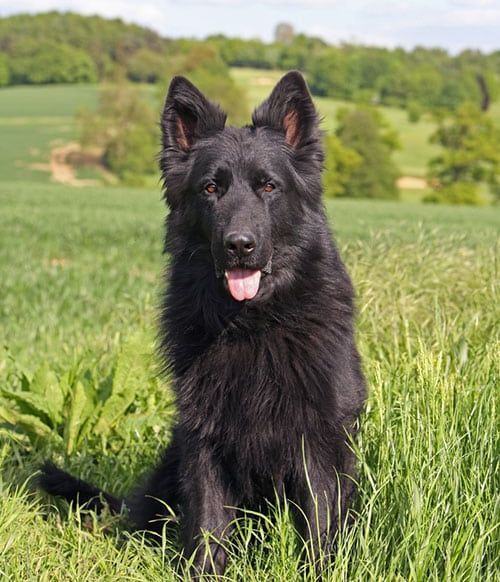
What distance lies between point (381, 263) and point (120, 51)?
93.6 m

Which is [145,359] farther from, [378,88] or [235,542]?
[378,88]

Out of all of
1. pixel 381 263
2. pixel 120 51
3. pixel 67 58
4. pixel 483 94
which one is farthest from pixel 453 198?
pixel 381 263

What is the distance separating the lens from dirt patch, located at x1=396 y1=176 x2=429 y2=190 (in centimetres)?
7388

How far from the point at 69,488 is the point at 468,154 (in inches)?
2846

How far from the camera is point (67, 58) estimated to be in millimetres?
96438

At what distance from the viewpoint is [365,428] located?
3707 millimetres

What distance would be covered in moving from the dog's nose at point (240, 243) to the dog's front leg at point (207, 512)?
96 centimetres

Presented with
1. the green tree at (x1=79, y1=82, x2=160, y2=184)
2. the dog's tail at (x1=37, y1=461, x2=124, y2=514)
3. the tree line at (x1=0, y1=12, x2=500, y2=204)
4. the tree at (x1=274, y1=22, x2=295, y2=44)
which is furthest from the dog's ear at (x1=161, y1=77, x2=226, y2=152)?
the tree at (x1=274, y1=22, x2=295, y2=44)

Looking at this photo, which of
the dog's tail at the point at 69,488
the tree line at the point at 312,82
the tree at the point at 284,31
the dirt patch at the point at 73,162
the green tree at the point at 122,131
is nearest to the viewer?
the dog's tail at the point at 69,488

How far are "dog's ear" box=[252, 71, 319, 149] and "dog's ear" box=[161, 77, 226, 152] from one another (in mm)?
228

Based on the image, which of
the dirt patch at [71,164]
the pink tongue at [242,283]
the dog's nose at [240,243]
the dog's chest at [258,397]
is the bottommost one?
the dirt patch at [71,164]

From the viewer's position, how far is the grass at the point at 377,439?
302 cm

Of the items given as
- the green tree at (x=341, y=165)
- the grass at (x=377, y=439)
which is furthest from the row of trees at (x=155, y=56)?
the grass at (x=377, y=439)

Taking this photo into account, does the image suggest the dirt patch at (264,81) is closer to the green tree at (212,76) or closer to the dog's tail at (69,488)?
the green tree at (212,76)
